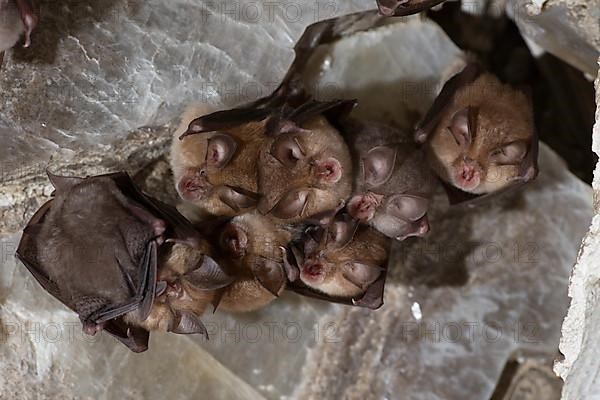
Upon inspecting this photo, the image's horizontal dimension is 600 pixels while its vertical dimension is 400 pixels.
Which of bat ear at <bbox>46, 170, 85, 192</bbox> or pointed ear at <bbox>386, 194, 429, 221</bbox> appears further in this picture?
pointed ear at <bbox>386, 194, 429, 221</bbox>

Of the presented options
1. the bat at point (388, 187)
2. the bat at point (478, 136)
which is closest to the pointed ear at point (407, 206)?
the bat at point (388, 187)

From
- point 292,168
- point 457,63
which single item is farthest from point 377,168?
point 457,63

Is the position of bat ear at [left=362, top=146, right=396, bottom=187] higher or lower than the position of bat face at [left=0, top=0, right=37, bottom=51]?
lower

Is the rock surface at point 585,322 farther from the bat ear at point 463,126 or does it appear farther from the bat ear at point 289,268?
the bat ear at point 289,268

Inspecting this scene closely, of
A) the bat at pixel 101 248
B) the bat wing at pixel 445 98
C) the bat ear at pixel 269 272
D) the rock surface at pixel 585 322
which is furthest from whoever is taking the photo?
the bat wing at pixel 445 98

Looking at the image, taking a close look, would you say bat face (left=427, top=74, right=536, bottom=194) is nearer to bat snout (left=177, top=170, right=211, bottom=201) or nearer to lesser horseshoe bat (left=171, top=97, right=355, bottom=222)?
lesser horseshoe bat (left=171, top=97, right=355, bottom=222)

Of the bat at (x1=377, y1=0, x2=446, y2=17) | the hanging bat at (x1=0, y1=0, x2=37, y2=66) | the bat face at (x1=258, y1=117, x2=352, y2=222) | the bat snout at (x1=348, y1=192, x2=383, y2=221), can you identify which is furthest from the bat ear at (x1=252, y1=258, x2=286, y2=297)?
the hanging bat at (x1=0, y1=0, x2=37, y2=66)
